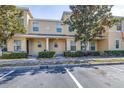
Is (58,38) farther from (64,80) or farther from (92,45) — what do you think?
(64,80)

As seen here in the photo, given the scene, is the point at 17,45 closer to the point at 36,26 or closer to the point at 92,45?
the point at 36,26

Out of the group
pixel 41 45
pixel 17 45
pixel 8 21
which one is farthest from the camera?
pixel 41 45

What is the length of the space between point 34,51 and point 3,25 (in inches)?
398

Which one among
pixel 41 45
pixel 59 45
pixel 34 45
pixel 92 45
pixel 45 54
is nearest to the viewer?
pixel 45 54

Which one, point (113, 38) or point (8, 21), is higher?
point (8, 21)

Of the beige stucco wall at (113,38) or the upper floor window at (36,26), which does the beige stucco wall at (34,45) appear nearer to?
the upper floor window at (36,26)

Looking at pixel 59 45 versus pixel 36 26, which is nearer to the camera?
pixel 36 26

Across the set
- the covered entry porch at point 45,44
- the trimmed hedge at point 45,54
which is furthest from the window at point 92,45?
the trimmed hedge at point 45,54

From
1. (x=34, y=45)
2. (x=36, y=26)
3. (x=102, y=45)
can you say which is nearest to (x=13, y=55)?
(x=34, y=45)

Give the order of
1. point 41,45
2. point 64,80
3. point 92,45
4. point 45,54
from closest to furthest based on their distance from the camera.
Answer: point 64,80, point 45,54, point 41,45, point 92,45

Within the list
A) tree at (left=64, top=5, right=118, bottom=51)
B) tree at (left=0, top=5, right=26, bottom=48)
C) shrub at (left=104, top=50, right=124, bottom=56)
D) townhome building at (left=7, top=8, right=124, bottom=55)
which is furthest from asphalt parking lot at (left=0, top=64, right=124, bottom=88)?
shrub at (left=104, top=50, right=124, bottom=56)

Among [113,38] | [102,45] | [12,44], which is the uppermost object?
[113,38]

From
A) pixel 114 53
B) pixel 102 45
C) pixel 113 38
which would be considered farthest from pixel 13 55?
pixel 113 38
